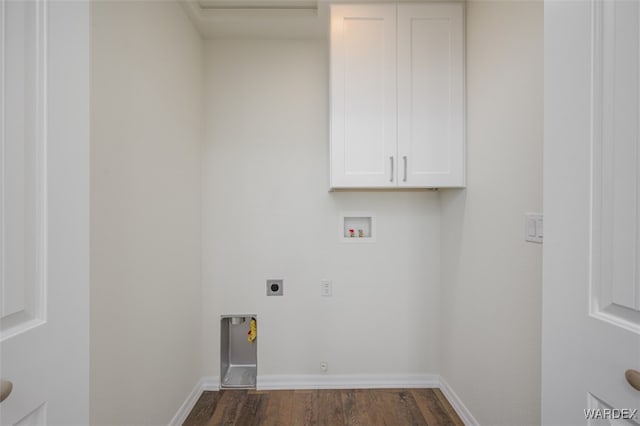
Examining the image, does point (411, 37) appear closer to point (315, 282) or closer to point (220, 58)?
point (220, 58)

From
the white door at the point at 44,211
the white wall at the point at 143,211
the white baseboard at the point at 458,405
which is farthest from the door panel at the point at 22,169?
the white baseboard at the point at 458,405

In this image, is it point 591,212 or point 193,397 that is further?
point 193,397

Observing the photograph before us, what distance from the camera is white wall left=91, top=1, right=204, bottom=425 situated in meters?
1.21

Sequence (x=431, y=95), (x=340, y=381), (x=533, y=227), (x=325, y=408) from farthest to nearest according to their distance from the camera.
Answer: (x=340, y=381) → (x=325, y=408) → (x=431, y=95) → (x=533, y=227)

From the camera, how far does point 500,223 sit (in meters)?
1.55

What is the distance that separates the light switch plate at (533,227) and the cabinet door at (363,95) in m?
0.76

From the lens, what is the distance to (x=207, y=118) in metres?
2.29

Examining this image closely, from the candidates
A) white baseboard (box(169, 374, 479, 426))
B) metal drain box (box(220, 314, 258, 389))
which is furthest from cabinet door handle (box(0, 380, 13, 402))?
white baseboard (box(169, 374, 479, 426))

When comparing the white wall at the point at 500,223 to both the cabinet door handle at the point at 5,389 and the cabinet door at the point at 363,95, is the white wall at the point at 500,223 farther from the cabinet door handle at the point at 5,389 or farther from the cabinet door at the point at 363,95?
the cabinet door handle at the point at 5,389

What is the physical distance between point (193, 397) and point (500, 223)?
2.18m

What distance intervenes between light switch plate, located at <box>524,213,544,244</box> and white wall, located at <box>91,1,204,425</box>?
174cm

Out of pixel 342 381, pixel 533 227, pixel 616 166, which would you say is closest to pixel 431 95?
pixel 533 227

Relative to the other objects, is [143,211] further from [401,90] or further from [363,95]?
[401,90]

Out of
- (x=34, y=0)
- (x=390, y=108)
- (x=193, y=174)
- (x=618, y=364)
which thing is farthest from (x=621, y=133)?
(x=193, y=174)
